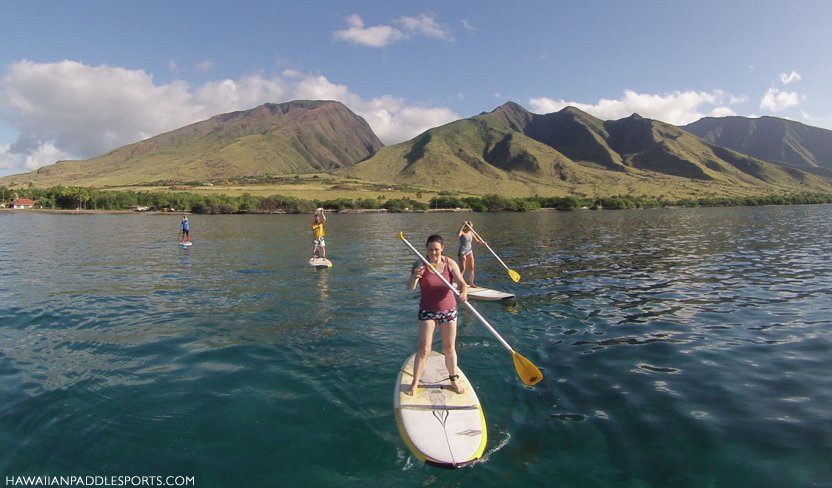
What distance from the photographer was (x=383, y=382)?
1175 centimetres

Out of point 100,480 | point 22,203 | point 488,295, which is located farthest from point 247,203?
point 100,480

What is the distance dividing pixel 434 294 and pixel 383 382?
3.35 metres

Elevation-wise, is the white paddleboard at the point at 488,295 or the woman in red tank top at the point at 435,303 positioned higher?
the woman in red tank top at the point at 435,303

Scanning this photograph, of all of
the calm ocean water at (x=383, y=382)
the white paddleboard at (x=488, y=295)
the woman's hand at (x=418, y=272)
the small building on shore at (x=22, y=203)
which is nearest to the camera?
the calm ocean water at (x=383, y=382)

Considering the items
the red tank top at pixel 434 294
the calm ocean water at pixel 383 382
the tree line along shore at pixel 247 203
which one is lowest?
the calm ocean water at pixel 383 382

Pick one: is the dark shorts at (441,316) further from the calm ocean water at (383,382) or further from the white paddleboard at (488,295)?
the white paddleboard at (488,295)

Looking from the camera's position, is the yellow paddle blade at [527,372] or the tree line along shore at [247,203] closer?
the yellow paddle blade at [527,372]

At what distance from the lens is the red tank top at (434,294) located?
32.7 feet

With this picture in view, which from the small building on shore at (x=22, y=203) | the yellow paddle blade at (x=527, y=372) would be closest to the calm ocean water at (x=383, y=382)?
the yellow paddle blade at (x=527, y=372)

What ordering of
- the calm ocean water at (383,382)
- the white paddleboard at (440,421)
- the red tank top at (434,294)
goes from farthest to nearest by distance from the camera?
1. the red tank top at (434,294)
2. the calm ocean water at (383,382)
3. the white paddleboard at (440,421)

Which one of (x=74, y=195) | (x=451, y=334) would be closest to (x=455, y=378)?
(x=451, y=334)

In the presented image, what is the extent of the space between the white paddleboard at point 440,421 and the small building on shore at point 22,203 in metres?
239

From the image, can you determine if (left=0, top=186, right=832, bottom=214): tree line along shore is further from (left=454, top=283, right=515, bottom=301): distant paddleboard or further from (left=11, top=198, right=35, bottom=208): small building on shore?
(left=454, top=283, right=515, bottom=301): distant paddleboard

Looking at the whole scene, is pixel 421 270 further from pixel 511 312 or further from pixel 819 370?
pixel 819 370
